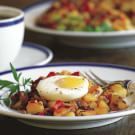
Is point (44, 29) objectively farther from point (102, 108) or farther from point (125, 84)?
point (102, 108)

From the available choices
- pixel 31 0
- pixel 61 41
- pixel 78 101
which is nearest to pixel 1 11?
pixel 61 41

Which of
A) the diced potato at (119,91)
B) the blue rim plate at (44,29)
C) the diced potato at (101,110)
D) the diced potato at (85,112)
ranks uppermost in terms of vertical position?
the diced potato at (85,112)

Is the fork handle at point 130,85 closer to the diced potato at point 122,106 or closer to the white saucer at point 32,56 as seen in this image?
the diced potato at point 122,106

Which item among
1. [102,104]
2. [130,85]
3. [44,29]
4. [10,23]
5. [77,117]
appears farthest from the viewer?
[44,29]

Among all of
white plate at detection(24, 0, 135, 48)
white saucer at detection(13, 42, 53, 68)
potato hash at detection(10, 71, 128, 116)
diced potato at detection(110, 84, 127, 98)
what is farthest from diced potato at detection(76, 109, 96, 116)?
white plate at detection(24, 0, 135, 48)

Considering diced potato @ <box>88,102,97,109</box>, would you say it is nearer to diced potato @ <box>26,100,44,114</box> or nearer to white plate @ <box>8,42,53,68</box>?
diced potato @ <box>26,100,44,114</box>

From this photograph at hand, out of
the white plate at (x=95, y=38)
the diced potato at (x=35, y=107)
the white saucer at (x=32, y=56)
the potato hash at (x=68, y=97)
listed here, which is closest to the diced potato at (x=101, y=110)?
the potato hash at (x=68, y=97)

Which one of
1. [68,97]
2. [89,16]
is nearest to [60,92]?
[68,97]
